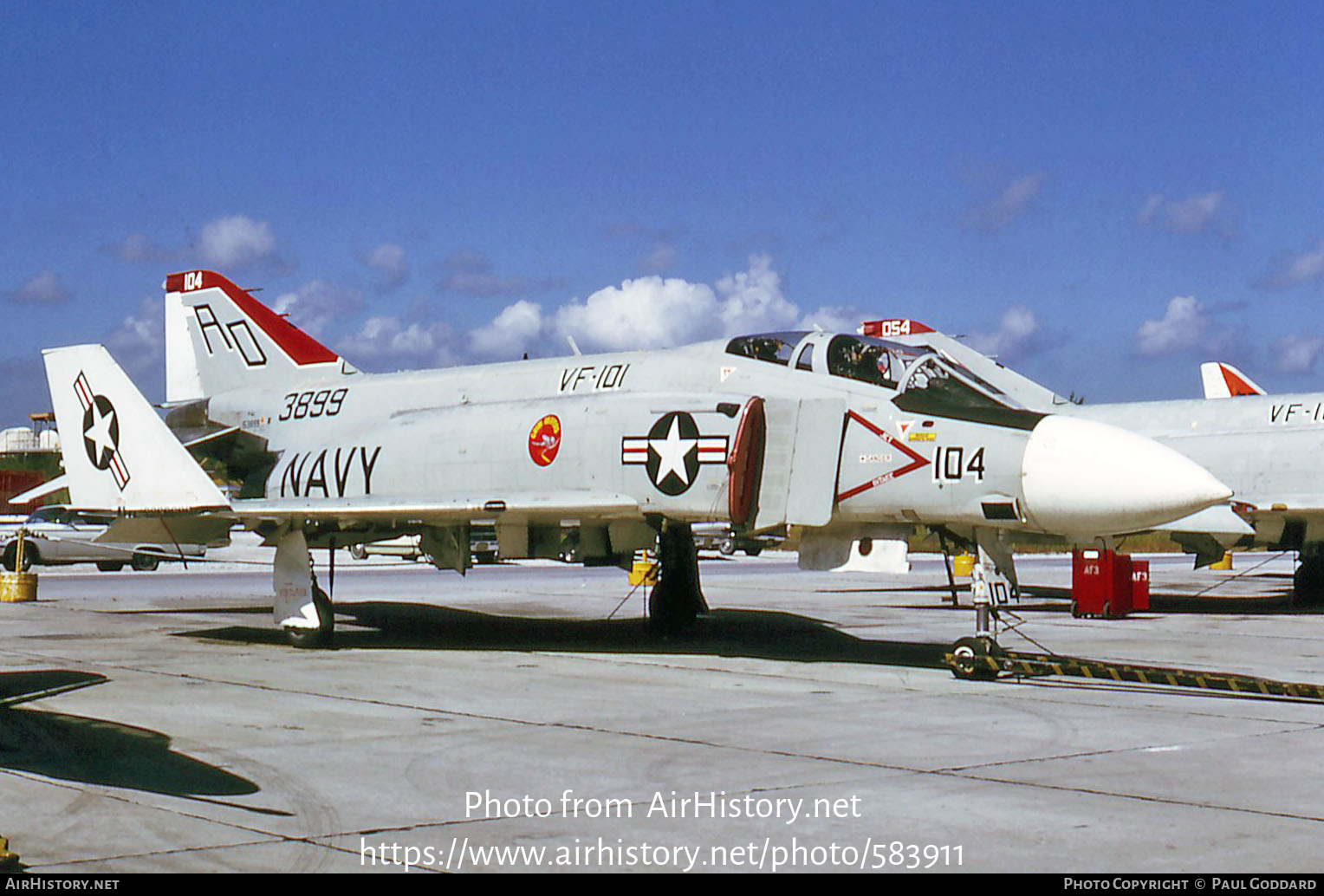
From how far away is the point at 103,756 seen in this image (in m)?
7.45

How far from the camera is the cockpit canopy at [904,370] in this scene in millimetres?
11422

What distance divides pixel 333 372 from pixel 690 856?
13103mm

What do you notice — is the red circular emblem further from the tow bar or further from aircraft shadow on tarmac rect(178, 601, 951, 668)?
the tow bar

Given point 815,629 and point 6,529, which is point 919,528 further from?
point 6,529

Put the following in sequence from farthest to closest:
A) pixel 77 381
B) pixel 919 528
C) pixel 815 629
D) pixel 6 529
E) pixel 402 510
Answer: pixel 6 529
pixel 815 629
pixel 77 381
pixel 402 510
pixel 919 528

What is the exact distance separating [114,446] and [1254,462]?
1615 cm

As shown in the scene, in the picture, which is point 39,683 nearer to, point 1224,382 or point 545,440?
point 545,440

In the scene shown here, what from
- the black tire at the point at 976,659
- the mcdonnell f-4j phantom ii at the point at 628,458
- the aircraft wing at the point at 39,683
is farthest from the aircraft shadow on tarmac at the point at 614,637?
the aircraft wing at the point at 39,683

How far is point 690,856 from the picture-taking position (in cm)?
531

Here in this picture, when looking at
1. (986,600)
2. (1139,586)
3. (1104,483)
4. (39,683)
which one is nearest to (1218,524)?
(1139,586)

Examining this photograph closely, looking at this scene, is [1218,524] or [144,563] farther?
[144,563]

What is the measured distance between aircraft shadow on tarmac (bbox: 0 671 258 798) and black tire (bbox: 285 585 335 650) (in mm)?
4843

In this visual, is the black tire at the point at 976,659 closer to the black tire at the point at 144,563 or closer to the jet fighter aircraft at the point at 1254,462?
the jet fighter aircraft at the point at 1254,462

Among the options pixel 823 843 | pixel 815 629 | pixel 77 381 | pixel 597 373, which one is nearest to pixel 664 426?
pixel 597 373
